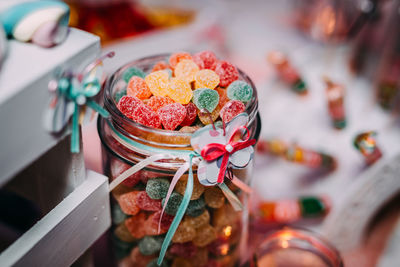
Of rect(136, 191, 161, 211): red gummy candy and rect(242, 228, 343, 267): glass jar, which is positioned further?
rect(242, 228, 343, 267): glass jar

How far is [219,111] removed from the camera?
1.67ft

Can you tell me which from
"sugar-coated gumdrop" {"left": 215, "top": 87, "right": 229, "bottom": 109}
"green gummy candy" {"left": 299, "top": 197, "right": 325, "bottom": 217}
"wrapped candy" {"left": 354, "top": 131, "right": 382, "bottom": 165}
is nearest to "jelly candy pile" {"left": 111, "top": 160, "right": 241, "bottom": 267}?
"sugar-coated gumdrop" {"left": 215, "top": 87, "right": 229, "bottom": 109}

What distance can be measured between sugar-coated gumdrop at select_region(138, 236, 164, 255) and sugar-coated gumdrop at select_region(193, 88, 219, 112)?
0.62 feet

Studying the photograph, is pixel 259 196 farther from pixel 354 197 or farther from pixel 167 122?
pixel 167 122

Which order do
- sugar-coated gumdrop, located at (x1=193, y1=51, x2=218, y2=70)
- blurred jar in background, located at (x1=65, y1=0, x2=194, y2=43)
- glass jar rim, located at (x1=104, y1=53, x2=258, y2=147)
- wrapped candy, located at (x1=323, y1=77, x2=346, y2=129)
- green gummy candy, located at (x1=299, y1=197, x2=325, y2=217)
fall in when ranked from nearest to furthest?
glass jar rim, located at (x1=104, y1=53, x2=258, y2=147)
sugar-coated gumdrop, located at (x1=193, y1=51, x2=218, y2=70)
green gummy candy, located at (x1=299, y1=197, x2=325, y2=217)
wrapped candy, located at (x1=323, y1=77, x2=346, y2=129)
blurred jar in background, located at (x1=65, y1=0, x2=194, y2=43)

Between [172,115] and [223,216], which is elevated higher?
[172,115]

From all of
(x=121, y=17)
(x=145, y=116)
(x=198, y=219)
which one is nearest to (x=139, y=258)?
(x=198, y=219)

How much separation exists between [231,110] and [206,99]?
33 mm

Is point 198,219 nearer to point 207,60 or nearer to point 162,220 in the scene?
point 162,220

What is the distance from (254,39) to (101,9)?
0.53 m

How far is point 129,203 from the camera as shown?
52 cm

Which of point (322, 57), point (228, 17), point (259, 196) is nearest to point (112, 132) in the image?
point (259, 196)

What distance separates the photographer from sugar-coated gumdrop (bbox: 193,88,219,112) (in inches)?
18.9

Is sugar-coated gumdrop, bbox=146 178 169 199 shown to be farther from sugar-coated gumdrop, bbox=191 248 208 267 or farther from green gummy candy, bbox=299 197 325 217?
green gummy candy, bbox=299 197 325 217
